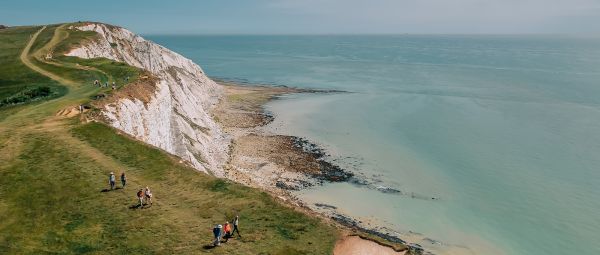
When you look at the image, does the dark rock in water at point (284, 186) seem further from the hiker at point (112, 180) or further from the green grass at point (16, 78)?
the green grass at point (16, 78)

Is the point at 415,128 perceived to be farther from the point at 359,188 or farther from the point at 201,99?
the point at 201,99

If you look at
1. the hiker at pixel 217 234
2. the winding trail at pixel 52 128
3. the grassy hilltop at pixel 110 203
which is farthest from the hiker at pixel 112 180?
the hiker at pixel 217 234

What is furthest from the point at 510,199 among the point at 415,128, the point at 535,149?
the point at 415,128

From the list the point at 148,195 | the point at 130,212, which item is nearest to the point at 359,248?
the point at 148,195

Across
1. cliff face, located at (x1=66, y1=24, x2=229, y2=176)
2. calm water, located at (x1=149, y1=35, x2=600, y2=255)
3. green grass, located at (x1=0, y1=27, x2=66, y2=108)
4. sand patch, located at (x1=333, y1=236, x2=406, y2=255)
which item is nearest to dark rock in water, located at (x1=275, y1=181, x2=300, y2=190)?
calm water, located at (x1=149, y1=35, x2=600, y2=255)

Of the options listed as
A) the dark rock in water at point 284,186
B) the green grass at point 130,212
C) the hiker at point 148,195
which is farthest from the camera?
the dark rock in water at point 284,186

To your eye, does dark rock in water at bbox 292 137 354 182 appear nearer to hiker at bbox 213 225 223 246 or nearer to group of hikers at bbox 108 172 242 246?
group of hikers at bbox 108 172 242 246
